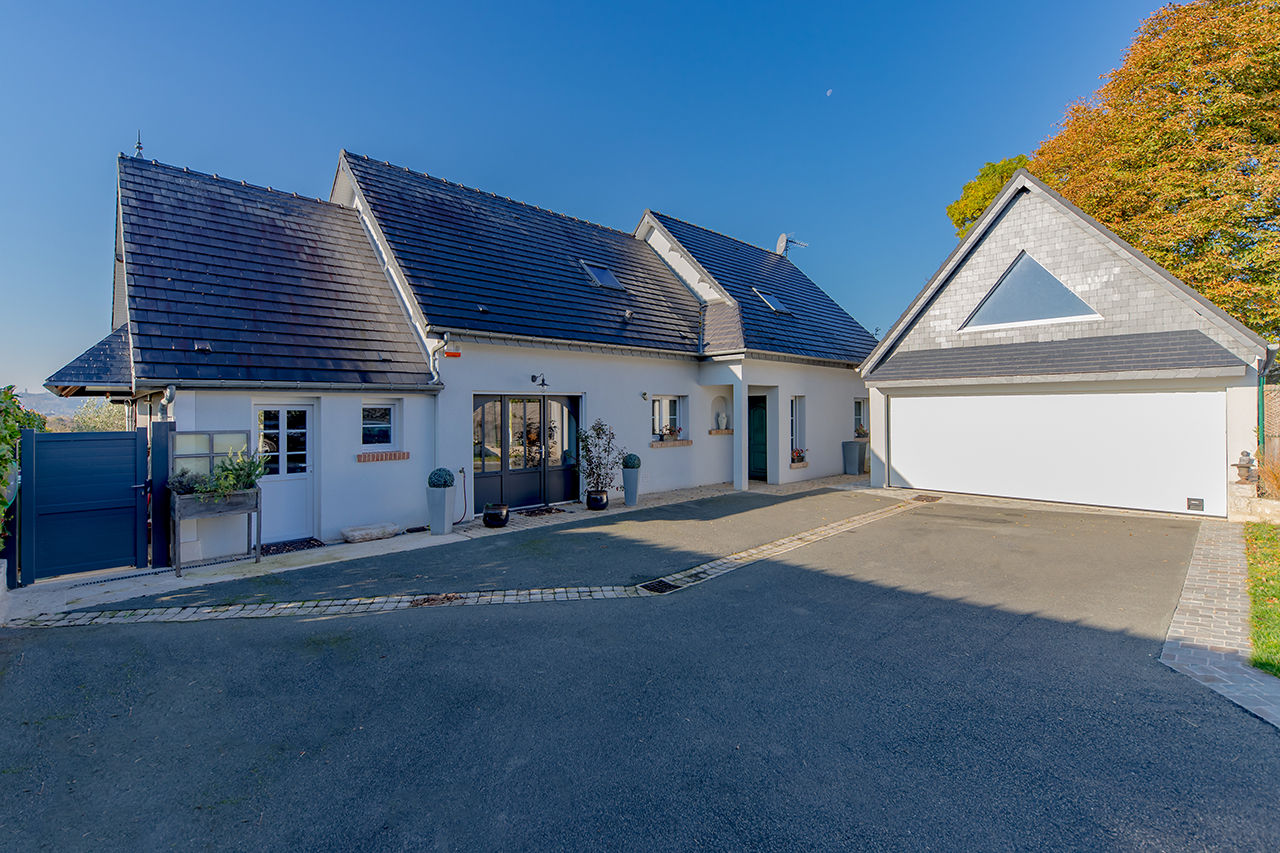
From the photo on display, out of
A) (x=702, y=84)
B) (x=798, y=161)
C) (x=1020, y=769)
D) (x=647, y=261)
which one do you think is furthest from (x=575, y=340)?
(x=798, y=161)

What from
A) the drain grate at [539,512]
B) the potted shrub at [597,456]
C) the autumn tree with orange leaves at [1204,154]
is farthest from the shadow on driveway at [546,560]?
the autumn tree with orange leaves at [1204,154]

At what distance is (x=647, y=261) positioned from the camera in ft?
56.8

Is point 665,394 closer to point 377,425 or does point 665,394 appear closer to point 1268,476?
point 377,425

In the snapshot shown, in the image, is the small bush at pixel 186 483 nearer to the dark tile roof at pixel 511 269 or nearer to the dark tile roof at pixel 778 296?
the dark tile roof at pixel 511 269

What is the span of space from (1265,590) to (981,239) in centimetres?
969

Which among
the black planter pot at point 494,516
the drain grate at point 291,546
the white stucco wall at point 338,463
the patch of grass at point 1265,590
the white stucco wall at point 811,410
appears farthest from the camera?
the white stucco wall at point 811,410

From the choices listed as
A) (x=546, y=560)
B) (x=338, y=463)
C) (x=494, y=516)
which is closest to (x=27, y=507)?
(x=338, y=463)

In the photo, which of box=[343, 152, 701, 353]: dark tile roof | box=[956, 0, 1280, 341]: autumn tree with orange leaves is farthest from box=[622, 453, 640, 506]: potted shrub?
box=[956, 0, 1280, 341]: autumn tree with orange leaves

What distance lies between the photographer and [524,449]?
11.9 meters

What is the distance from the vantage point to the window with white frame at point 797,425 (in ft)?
52.6

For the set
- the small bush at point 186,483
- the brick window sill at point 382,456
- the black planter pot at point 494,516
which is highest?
the brick window sill at point 382,456

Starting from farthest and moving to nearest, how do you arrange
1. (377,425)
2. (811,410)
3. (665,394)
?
(811,410) → (665,394) → (377,425)

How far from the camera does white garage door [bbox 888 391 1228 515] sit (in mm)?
10852

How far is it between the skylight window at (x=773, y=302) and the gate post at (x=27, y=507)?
15.3 meters
